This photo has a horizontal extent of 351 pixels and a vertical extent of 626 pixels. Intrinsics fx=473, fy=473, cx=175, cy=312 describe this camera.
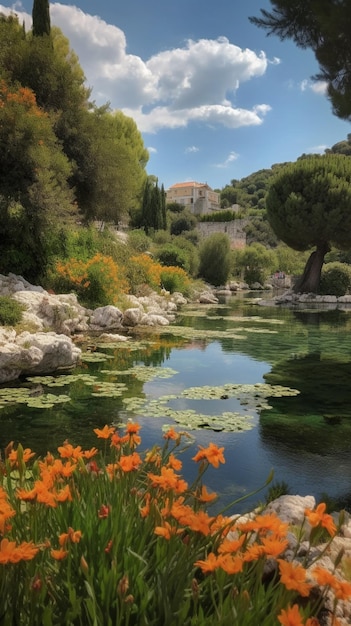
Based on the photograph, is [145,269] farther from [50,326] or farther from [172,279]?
[50,326]

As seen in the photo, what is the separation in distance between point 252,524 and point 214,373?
24.4 feet

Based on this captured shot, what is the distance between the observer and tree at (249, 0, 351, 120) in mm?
7922

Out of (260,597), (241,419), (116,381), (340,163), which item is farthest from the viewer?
(340,163)

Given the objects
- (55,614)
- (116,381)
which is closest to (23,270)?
(116,381)

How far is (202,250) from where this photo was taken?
37844 mm

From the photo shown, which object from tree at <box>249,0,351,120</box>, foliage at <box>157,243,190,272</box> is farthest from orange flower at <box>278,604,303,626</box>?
foliage at <box>157,243,190,272</box>

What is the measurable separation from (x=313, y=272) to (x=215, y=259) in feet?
25.9

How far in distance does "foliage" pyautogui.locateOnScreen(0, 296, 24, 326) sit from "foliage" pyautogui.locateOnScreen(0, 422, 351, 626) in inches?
291

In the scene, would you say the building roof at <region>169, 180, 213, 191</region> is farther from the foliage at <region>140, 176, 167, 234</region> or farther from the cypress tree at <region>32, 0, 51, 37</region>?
the cypress tree at <region>32, 0, 51, 37</region>

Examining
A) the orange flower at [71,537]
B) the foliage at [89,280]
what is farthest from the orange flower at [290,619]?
the foliage at [89,280]

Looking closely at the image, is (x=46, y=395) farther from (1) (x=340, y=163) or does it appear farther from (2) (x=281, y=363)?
(1) (x=340, y=163)

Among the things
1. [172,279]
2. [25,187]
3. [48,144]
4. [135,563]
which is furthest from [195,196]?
[135,563]

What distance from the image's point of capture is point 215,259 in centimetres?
3809

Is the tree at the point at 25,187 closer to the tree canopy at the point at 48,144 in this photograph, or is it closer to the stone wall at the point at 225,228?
the tree canopy at the point at 48,144
